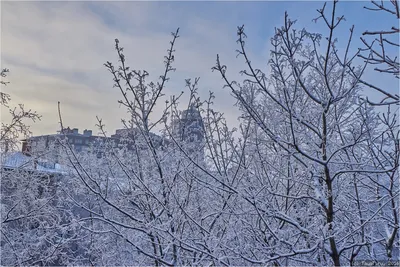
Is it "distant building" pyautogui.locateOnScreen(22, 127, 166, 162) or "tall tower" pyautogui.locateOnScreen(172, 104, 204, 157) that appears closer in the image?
"distant building" pyautogui.locateOnScreen(22, 127, 166, 162)

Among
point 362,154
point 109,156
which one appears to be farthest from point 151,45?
point 362,154

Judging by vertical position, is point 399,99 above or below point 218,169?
above

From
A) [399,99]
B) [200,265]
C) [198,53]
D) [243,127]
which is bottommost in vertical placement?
[200,265]

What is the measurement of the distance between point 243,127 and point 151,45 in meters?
2.45

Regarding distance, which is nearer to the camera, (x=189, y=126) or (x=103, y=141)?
(x=189, y=126)

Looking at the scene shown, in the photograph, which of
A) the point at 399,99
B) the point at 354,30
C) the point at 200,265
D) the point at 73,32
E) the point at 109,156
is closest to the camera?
the point at 399,99

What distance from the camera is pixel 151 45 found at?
6.36 metres

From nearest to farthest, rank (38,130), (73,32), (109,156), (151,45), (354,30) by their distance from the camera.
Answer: (354,30) → (109,156) → (151,45) → (73,32) → (38,130)

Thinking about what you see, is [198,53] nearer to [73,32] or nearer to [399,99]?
[73,32]

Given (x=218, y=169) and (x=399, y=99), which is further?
(x=218, y=169)

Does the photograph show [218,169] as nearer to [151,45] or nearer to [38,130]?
[151,45]

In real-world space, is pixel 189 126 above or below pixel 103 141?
above

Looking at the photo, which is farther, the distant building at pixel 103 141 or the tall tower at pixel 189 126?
the tall tower at pixel 189 126

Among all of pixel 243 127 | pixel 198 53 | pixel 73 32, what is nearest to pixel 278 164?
pixel 243 127
